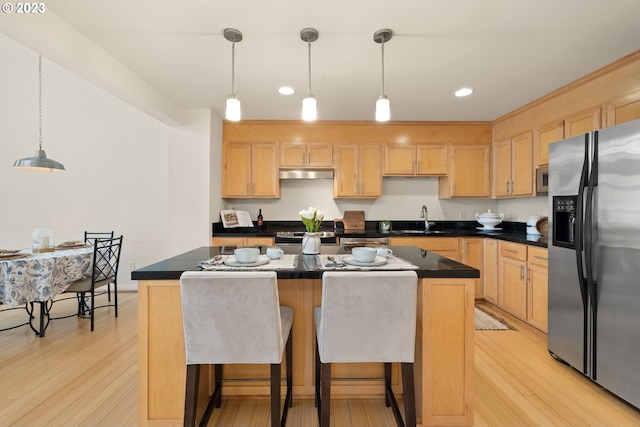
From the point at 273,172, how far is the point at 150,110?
1.59 m

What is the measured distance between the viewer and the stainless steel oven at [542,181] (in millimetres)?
3213

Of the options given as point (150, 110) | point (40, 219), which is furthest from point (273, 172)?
point (40, 219)

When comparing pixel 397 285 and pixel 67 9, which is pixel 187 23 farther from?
pixel 397 285

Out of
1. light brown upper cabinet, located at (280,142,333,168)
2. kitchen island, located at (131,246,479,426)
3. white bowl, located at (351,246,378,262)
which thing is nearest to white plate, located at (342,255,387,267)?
white bowl, located at (351,246,378,262)

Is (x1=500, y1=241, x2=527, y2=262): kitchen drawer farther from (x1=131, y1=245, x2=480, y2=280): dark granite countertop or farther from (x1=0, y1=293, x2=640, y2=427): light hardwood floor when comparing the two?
(x1=131, y1=245, x2=480, y2=280): dark granite countertop

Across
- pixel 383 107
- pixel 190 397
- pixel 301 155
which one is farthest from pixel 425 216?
pixel 190 397

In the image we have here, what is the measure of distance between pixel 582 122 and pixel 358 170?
93.4 inches

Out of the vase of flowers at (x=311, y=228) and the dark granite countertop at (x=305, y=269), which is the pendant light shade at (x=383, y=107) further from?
the dark granite countertop at (x=305, y=269)

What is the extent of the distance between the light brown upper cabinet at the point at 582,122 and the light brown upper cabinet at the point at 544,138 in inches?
2.9

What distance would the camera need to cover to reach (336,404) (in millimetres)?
1856

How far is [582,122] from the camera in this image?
279 centimetres

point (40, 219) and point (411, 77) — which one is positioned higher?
point (411, 77)

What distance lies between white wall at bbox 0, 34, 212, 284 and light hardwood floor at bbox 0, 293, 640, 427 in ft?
6.01

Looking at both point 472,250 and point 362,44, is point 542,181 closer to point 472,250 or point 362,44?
point 472,250
